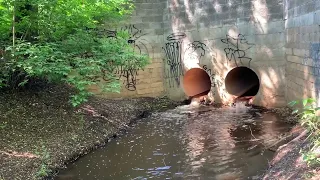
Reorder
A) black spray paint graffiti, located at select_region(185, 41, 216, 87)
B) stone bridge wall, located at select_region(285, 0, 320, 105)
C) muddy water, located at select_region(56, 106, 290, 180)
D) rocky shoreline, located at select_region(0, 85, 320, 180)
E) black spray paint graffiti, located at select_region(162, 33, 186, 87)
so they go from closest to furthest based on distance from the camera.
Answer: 1. rocky shoreline, located at select_region(0, 85, 320, 180)
2. muddy water, located at select_region(56, 106, 290, 180)
3. stone bridge wall, located at select_region(285, 0, 320, 105)
4. black spray paint graffiti, located at select_region(185, 41, 216, 87)
5. black spray paint graffiti, located at select_region(162, 33, 186, 87)

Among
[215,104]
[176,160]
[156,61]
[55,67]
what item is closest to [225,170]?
[176,160]

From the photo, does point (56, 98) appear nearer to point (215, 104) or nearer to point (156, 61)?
point (156, 61)

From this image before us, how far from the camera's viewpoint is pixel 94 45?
6.80 meters

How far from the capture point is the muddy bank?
17.6 feet

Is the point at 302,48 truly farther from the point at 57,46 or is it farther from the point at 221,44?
the point at 57,46

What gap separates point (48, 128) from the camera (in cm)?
663

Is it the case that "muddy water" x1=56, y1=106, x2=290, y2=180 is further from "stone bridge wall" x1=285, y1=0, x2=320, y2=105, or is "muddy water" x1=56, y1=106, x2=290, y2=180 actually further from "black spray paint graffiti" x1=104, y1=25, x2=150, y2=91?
"black spray paint graffiti" x1=104, y1=25, x2=150, y2=91

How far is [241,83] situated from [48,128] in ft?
23.9

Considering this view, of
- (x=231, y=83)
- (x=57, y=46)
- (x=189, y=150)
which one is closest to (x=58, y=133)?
(x=57, y=46)

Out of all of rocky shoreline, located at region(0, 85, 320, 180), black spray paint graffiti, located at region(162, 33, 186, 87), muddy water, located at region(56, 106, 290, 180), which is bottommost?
muddy water, located at region(56, 106, 290, 180)

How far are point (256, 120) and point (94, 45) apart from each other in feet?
14.6

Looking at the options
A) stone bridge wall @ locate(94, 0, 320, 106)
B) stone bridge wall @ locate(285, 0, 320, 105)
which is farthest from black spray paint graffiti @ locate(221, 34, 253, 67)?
stone bridge wall @ locate(285, 0, 320, 105)

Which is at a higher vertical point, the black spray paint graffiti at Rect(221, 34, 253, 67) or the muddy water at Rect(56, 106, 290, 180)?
the black spray paint graffiti at Rect(221, 34, 253, 67)

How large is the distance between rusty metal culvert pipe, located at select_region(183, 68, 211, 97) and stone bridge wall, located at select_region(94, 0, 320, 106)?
1.01 ft
